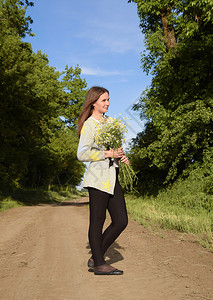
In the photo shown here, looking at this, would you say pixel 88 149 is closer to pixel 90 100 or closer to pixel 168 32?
pixel 90 100

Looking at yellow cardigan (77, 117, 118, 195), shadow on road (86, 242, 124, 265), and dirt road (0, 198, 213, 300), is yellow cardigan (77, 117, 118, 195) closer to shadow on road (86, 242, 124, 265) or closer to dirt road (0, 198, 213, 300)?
dirt road (0, 198, 213, 300)

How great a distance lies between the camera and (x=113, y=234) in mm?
3684

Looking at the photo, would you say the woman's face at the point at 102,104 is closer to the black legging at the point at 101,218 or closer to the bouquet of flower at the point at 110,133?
the bouquet of flower at the point at 110,133

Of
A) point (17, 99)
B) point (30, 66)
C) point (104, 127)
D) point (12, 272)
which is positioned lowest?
point (12, 272)

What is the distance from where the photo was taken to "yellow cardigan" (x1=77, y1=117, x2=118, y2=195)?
3.56 m

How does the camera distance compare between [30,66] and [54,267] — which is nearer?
[54,267]

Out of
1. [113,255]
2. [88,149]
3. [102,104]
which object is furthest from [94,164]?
[113,255]

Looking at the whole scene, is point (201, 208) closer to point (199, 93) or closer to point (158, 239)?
point (158, 239)

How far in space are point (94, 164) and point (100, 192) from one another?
1.18 feet

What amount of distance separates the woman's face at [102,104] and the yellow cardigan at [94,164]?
0.30m

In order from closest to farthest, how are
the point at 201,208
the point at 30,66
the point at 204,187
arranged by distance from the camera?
the point at 201,208 → the point at 204,187 → the point at 30,66

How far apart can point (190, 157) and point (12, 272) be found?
10.9 m

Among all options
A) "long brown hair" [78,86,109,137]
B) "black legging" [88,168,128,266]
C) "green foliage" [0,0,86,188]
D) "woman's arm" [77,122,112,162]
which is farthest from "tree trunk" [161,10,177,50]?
"black legging" [88,168,128,266]

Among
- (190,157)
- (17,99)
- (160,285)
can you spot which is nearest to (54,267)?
(160,285)
